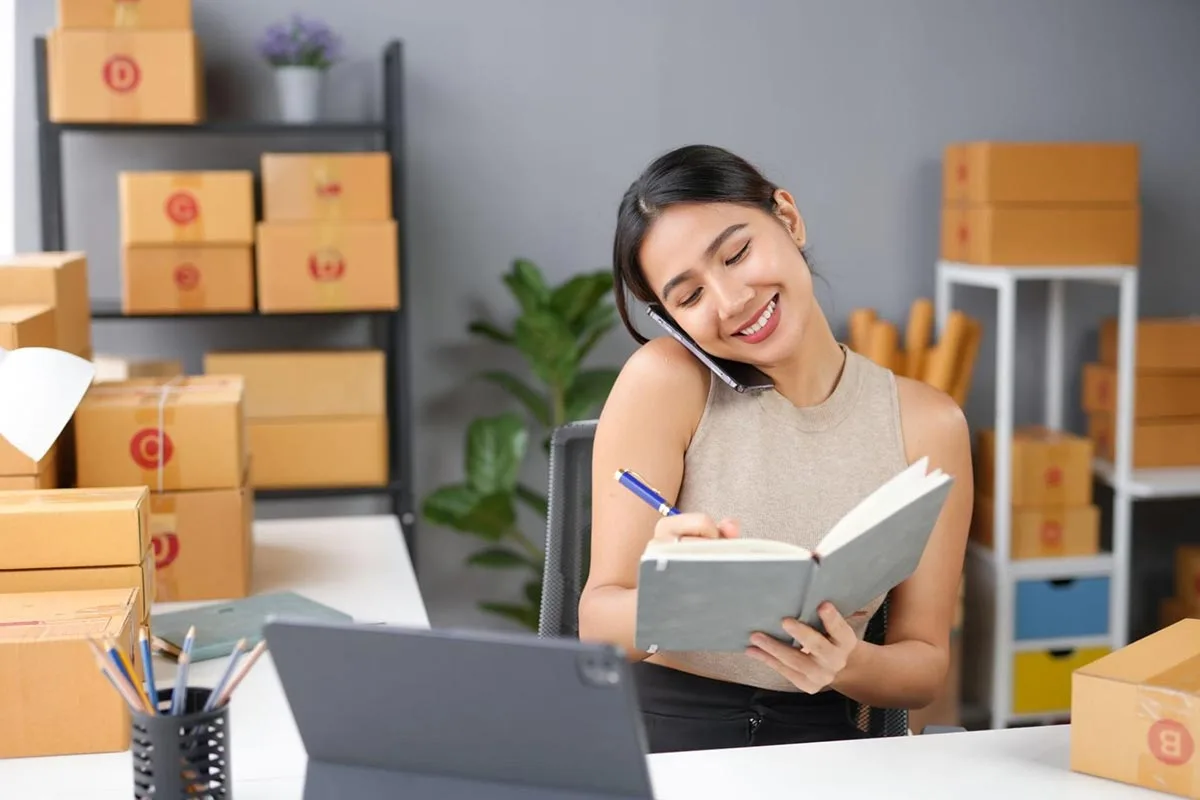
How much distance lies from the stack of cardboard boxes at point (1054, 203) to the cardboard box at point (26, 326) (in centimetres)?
232

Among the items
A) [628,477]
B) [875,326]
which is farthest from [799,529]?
[875,326]

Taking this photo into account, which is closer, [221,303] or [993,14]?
[221,303]

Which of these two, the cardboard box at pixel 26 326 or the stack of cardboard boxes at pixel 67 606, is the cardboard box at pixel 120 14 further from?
the stack of cardboard boxes at pixel 67 606

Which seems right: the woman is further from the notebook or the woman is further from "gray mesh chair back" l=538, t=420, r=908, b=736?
the notebook

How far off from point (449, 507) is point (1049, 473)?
60.4 inches

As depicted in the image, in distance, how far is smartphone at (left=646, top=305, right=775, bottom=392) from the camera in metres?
1.77

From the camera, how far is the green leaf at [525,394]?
11.8 feet

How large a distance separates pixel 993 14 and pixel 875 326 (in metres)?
0.97

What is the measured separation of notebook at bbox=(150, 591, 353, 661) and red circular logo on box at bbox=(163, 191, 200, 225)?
4.52 feet

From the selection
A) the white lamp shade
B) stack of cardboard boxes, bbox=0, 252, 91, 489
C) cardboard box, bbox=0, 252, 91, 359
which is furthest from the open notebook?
cardboard box, bbox=0, 252, 91, 359

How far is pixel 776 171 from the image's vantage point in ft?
12.7

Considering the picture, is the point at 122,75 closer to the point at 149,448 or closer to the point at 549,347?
the point at 549,347

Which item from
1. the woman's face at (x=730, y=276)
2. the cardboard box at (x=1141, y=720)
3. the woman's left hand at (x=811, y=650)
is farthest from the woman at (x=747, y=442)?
the cardboard box at (x=1141, y=720)

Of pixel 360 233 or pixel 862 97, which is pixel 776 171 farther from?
pixel 360 233
